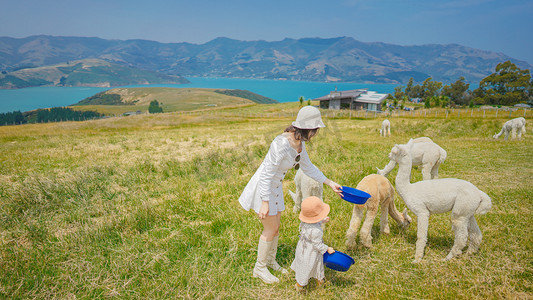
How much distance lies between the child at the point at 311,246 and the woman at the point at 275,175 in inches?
21.2

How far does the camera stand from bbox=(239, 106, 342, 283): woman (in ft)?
12.5

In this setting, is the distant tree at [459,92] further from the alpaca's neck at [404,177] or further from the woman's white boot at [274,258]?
the woman's white boot at [274,258]

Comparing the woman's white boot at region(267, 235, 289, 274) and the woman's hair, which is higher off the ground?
the woman's hair

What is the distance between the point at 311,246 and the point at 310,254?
0.12m

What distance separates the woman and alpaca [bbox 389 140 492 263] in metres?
1.68

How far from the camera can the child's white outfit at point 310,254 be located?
3.75 metres

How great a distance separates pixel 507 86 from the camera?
89375 millimetres

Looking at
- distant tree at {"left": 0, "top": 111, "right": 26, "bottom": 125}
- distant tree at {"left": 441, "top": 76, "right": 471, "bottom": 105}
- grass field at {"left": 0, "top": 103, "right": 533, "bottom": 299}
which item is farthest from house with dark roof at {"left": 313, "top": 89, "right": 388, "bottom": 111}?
distant tree at {"left": 0, "top": 111, "right": 26, "bottom": 125}

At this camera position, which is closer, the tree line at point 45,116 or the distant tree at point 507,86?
the distant tree at point 507,86

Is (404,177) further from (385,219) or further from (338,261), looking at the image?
(338,261)

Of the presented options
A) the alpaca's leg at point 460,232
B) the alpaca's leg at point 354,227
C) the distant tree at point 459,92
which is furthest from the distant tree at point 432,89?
the alpaca's leg at point 354,227

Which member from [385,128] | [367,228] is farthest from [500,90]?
[367,228]

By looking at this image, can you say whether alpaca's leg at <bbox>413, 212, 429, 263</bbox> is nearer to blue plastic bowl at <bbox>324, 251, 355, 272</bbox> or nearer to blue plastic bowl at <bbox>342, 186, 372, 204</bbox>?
blue plastic bowl at <bbox>342, 186, 372, 204</bbox>

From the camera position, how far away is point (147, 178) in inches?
396
